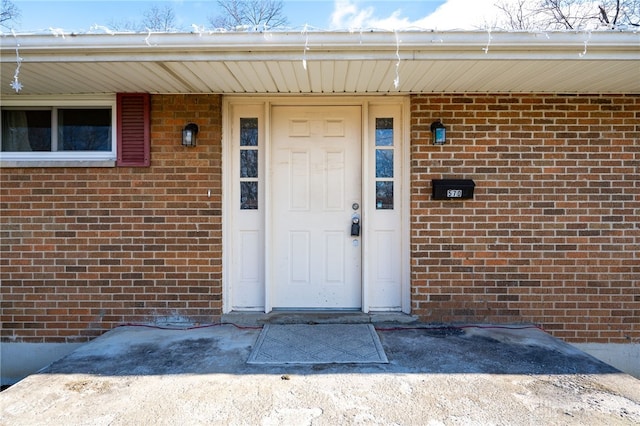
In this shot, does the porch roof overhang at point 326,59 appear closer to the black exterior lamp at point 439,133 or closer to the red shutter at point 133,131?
the red shutter at point 133,131

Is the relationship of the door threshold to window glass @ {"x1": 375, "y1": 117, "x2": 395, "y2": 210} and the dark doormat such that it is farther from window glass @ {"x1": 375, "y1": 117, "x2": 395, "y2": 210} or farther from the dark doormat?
window glass @ {"x1": 375, "y1": 117, "x2": 395, "y2": 210}

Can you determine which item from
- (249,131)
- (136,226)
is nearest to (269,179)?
(249,131)

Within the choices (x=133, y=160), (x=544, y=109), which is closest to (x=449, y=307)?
(x=544, y=109)

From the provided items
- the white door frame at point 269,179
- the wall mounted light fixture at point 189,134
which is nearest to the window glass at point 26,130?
the wall mounted light fixture at point 189,134

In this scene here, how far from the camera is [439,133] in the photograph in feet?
12.5

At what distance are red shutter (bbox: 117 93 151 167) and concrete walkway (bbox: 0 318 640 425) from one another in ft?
5.87

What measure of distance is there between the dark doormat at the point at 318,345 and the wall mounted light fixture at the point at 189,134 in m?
1.98

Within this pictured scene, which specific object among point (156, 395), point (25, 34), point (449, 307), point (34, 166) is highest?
point (25, 34)

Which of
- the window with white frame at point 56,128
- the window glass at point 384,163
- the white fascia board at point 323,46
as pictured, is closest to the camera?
the white fascia board at point 323,46

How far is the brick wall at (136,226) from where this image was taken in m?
3.86

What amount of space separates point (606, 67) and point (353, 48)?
84.4 inches

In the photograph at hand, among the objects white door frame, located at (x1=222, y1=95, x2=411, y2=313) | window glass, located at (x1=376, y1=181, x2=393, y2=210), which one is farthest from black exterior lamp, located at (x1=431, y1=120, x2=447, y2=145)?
window glass, located at (x1=376, y1=181, x2=393, y2=210)

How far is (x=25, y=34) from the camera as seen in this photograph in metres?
2.95

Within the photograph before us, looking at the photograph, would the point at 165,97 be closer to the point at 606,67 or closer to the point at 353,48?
the point at 353,48
